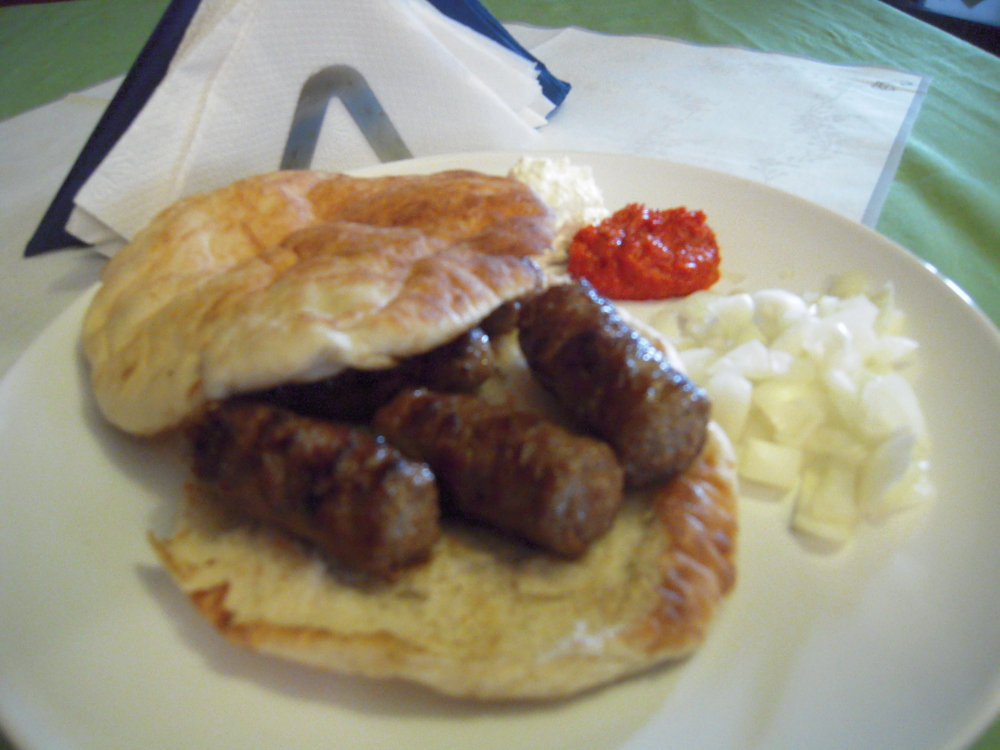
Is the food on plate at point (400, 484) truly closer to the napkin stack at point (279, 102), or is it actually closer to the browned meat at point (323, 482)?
the browned meat at point (323, 482)

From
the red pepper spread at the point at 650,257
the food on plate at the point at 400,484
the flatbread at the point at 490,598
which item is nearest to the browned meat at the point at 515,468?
the food on plate at the point at 400,484

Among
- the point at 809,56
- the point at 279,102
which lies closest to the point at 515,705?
the point at 279,102

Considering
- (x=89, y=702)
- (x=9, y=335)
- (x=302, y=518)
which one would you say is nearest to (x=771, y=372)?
(x=302, y=518)

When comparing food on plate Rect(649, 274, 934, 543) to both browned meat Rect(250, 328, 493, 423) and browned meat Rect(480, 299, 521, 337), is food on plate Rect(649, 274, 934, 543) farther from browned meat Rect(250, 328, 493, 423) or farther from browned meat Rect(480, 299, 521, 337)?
browned meat Rect(250, 328, 493, 423)

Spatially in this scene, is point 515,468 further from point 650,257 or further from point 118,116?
point 118,116

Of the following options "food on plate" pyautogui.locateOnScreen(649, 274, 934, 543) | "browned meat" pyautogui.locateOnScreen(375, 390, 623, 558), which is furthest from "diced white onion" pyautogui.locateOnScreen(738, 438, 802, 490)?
"browned meat" pyautogui.locateOnScreen(375, 390, 623, 558)

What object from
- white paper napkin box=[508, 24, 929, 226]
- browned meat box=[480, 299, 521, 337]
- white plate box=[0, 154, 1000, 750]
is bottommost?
white plate box=[0, 154, 1000, 750]
